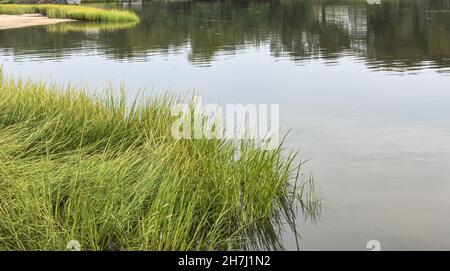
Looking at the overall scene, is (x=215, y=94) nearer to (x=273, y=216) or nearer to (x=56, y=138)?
(x=56, y=138)

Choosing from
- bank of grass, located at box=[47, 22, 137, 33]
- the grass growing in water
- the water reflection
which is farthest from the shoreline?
the grass growing in water

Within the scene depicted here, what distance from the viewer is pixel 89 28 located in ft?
176

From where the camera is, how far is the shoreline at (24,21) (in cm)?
5619

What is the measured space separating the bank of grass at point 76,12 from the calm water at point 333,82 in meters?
3.33

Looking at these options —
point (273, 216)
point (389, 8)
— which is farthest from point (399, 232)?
point (389, 8)

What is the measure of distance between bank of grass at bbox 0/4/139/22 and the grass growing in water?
48822 mm

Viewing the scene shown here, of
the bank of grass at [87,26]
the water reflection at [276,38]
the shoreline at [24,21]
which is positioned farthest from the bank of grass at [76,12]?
the water reflection at [276,38]

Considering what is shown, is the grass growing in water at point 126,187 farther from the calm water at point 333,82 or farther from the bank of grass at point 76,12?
the bank of grass at point 76,12

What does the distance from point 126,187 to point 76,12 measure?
5688 centimetres

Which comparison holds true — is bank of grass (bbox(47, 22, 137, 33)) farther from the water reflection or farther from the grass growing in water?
the grass growing in water

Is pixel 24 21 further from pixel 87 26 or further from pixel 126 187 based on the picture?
pixel 126 187

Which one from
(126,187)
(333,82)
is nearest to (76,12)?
(333,82)

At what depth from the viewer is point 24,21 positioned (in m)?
59.3

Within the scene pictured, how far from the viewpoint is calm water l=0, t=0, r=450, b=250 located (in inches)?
384
